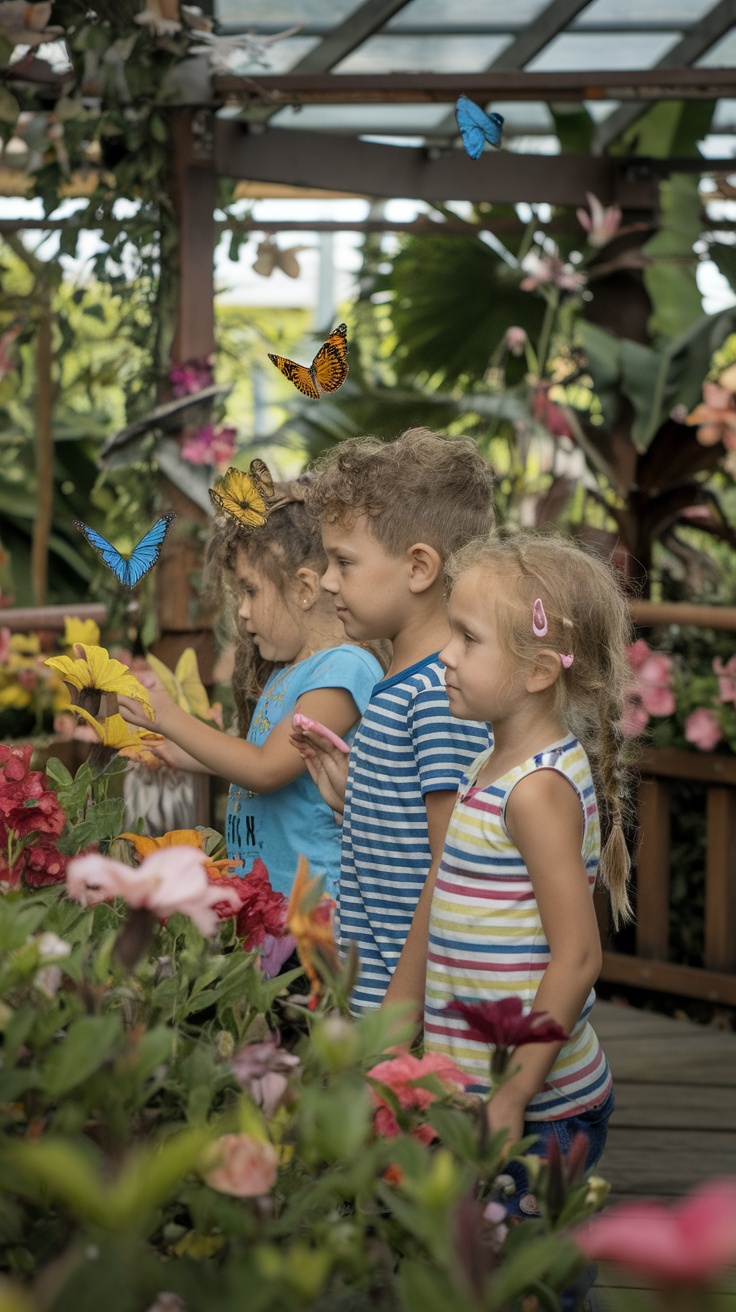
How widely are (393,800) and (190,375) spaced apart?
5.84 ft

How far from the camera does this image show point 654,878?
3.77 m

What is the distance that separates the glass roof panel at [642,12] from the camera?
3.93 m

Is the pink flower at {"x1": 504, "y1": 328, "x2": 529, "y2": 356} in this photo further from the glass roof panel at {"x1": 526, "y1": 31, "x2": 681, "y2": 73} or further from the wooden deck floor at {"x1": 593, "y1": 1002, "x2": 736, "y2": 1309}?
the wooden deck floor at {"x1": 593, "y1": 1002, "x2": 736, "y2": 1309}

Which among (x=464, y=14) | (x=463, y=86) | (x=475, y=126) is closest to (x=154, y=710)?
Result: (x=475, y=126)

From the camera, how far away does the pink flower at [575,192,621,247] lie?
406 centimetres

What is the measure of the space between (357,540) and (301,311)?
1171 cm

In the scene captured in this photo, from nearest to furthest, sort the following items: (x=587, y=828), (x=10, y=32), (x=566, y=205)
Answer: (x=587, y=828) → (x=10, y=32) → (x=566, y=205)

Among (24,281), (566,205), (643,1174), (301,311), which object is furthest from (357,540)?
(301,311)

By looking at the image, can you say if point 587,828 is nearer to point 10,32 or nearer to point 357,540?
point 357,540

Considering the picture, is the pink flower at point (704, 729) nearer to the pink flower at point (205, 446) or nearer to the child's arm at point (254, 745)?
the pink flower at point (205, 446)

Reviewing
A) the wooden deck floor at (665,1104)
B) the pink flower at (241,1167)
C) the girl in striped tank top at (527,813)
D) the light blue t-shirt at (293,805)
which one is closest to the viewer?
the pink flower at (241,1167)

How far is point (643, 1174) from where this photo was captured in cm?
259

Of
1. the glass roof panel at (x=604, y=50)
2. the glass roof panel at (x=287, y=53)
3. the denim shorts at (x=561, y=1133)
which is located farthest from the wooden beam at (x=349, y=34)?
the denim shorts at (x=561, y=1133)

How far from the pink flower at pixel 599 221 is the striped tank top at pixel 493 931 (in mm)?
2897
